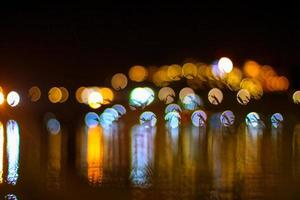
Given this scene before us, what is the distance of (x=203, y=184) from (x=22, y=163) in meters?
5.54

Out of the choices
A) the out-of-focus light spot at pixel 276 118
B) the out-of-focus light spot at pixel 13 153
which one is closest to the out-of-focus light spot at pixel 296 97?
the out-of-focus light spot at pixel 276 118

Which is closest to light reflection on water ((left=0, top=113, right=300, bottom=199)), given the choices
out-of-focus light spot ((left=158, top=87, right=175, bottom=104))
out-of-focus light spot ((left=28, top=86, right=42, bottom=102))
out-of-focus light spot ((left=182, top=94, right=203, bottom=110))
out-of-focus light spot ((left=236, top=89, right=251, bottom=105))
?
out-of-focus light spot ((left=236, top=89, right=251, bottom=105))

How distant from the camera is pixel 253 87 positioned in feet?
227

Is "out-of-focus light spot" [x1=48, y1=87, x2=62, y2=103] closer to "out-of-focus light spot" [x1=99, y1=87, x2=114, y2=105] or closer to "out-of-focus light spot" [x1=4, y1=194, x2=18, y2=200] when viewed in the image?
"out-of-focus light spot" [x1=99, y1=87, x2=114, y2=105]

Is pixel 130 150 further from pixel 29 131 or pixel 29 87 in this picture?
pixel 29 87

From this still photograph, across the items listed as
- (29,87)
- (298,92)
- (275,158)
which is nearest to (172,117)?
(29,87)

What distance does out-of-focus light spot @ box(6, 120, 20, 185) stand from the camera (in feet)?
52.4

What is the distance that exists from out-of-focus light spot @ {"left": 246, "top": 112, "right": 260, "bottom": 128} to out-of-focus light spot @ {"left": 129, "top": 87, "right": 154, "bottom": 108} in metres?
10.8

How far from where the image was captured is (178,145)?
83.6 feet

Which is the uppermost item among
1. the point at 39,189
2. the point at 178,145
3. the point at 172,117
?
the point at 172,117

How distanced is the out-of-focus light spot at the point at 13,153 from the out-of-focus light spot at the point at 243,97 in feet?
74.0

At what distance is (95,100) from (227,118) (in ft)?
71.3

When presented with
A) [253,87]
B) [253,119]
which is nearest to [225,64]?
[253,87]

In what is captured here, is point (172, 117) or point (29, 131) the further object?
point (172, 117)
